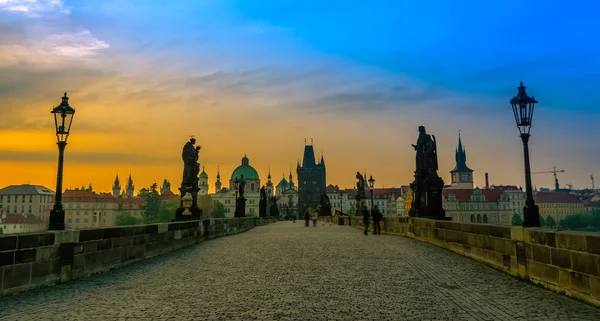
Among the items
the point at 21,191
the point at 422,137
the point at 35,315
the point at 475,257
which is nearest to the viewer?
the point at 35,315

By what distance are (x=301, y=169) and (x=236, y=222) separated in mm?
152071

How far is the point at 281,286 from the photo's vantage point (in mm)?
8719

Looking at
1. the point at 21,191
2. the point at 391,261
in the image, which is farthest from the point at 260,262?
the point at 21,191

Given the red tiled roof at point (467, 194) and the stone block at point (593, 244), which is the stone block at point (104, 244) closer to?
the stone block at point (593, 244)

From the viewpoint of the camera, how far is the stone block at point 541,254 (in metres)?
8.11

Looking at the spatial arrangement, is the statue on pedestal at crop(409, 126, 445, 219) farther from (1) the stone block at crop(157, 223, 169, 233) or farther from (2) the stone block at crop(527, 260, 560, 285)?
(2) the stone block at crop(527, 260, 560, 285)

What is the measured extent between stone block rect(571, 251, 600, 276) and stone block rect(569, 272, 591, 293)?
0.08 meters

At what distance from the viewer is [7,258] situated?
25.8ft

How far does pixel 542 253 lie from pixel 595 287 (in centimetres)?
165

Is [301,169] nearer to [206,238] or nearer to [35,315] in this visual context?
[206,238]

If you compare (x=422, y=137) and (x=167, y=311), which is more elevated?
(x=422, y=137)

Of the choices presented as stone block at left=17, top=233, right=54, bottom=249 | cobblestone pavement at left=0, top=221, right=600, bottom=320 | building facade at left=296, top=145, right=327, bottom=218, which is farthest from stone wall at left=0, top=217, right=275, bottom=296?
building facade at left=296, top=145, right=327, bottom=218

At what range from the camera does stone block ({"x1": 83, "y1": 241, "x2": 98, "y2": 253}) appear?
10230 mm

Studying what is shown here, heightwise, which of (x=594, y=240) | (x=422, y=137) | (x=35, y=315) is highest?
(x=422, y=137)
